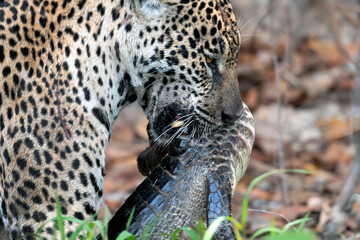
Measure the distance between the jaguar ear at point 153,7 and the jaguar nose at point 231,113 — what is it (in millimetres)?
867

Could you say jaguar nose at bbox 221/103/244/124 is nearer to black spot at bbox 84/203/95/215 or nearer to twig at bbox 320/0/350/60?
black spot at bbox 84/203/95/215

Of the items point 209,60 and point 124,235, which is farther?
point 209,60

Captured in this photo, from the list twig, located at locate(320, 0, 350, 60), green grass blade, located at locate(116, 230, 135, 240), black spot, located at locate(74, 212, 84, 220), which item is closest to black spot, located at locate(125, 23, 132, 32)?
black spot, located at locate(74, 212, 84, 220)

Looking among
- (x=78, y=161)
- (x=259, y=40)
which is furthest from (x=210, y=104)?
(x=259, y=40)

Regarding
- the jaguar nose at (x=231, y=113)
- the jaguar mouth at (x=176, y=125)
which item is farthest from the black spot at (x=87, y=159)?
the jaguar nose at (x=231, y=113)

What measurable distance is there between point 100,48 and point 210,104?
0.95 meters

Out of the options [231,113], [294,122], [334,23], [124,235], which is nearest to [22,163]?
[124,235]

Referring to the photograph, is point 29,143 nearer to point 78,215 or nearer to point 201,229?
point 78,215

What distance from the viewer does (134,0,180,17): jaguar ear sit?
517 centimetres

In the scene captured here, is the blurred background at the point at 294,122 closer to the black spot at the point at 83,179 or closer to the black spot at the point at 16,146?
the black spot at the point at 83,179

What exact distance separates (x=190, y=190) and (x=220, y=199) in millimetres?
217

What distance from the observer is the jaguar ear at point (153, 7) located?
204 inches

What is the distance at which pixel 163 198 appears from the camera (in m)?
4.89

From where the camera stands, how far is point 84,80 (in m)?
5.11
